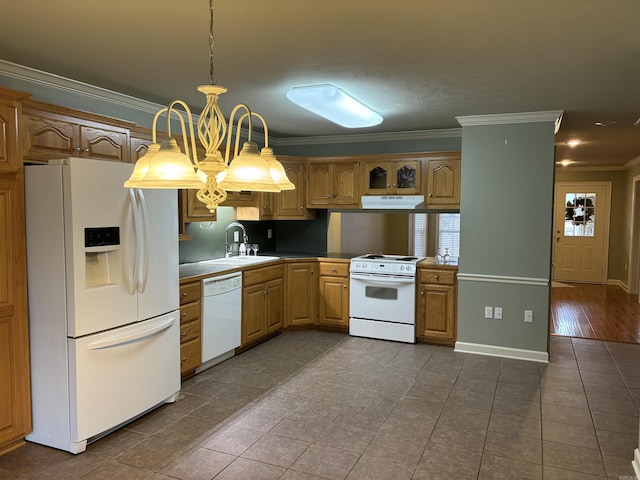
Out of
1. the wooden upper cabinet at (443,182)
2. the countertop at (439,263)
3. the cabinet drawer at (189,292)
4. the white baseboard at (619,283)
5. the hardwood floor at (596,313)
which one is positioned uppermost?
the wooden upper cabinet at (443,182)

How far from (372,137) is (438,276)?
6.32 feet

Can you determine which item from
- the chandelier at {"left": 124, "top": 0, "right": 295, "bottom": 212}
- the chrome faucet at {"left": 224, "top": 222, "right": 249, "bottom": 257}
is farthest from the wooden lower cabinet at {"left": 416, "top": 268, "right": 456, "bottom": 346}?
the chandelier at {"left": 124, "top": 0, "right": 295, "bottom": 212}

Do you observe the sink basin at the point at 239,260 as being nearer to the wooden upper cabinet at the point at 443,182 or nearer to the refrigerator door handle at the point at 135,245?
the refrigerator door handle at the point at 135,245

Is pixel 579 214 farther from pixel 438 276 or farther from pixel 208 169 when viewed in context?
pixel 208 169

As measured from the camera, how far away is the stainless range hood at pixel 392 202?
536 cm

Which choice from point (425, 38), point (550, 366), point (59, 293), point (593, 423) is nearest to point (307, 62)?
point (425, 38)

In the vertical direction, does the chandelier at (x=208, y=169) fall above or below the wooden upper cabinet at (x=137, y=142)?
below

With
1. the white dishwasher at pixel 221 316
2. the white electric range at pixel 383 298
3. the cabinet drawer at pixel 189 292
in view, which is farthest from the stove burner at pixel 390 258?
the cabinet drawer at pixel 189 292

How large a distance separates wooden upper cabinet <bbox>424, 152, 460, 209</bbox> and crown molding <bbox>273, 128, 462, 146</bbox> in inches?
15.6

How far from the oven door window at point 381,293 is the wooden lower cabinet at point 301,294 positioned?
0.67 metres

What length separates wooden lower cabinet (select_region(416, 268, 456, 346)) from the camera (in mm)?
4969

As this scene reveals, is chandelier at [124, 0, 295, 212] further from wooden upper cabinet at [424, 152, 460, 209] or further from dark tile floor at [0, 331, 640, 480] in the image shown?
wooden upper cabinet at [424, 152, 460, 209]

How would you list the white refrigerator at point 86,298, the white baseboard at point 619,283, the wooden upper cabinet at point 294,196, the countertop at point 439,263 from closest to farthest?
the white refrigerator at point 86,298
the countertop at point 439,263
the wooden upper cabinet at point 294,196
the white baseboard at point 619,283

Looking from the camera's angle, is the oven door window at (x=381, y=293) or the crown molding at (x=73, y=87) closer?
the crown molding at (x=73, y=87)
